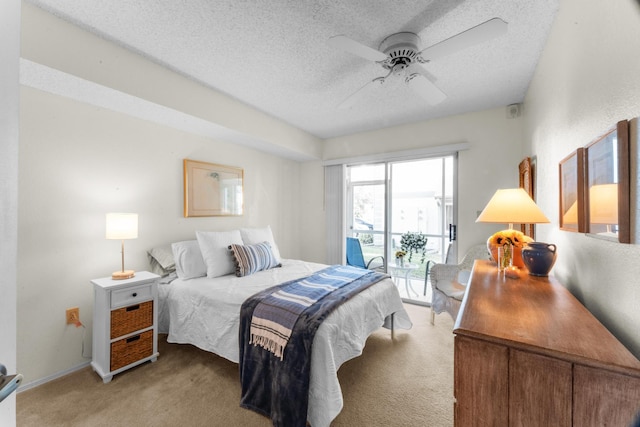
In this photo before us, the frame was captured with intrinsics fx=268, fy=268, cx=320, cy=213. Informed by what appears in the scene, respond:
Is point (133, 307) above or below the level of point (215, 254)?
below

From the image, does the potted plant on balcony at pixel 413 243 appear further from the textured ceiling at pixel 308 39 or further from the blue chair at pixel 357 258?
the textured ceiling at pixel 308 39

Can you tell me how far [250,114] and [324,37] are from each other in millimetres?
1537

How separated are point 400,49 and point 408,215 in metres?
2.72

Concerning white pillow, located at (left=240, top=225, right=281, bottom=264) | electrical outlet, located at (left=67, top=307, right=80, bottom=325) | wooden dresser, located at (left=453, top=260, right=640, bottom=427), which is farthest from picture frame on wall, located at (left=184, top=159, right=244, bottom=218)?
wooden dresser, located at (left=453, top=260, right=640, bottom=427)

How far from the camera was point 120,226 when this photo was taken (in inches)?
87.4

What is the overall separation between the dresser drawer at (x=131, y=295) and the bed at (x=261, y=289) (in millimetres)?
238

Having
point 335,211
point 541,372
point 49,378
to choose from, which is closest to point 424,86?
point 541,372

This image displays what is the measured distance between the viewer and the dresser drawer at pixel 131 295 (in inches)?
82.4

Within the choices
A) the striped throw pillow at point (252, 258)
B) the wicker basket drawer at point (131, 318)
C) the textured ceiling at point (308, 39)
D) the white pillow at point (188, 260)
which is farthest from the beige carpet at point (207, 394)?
the textured ceiling at point (308, 39)

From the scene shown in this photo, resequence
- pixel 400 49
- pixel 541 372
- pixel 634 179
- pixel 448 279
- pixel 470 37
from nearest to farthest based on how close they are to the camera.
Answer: pixel 541 372
pixel 634 179
pixel 470 37
pixel 400 49
pixel 448 279

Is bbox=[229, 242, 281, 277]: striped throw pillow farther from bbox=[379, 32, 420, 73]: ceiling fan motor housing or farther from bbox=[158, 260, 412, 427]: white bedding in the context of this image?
bbox=[379, 32, 420, 73]: ceiling fan motor housing

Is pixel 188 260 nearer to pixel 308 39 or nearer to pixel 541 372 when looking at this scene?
pixel 308 39

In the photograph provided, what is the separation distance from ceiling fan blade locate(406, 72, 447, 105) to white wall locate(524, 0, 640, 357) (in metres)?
0.73

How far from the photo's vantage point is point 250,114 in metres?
3.20
